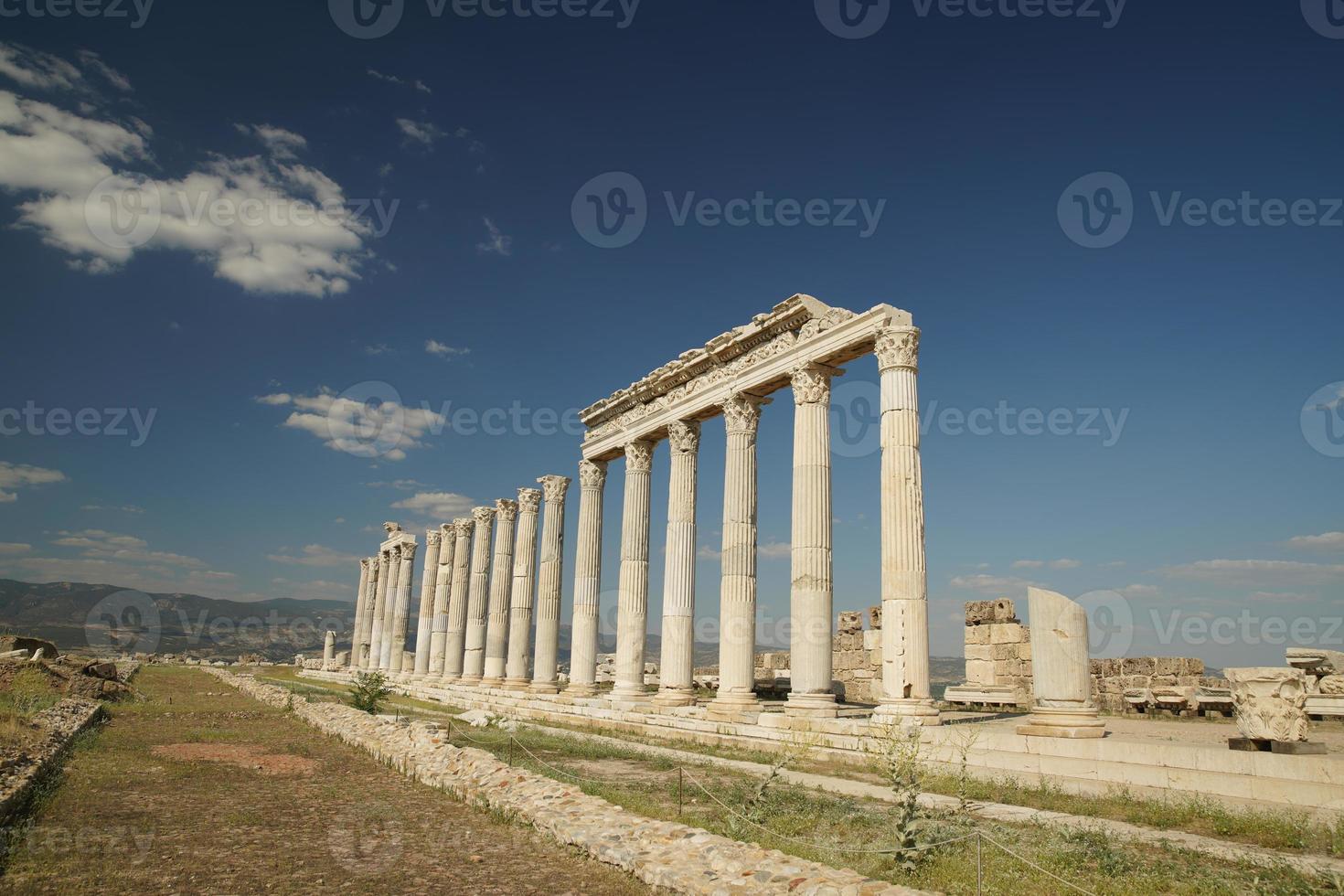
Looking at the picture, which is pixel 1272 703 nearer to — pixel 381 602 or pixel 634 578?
pixel 634 578

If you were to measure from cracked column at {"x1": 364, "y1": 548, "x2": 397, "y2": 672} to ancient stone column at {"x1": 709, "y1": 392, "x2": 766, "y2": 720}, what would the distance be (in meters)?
37.3

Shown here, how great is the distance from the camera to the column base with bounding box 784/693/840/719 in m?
19.2

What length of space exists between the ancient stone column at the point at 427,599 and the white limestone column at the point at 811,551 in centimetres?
3156

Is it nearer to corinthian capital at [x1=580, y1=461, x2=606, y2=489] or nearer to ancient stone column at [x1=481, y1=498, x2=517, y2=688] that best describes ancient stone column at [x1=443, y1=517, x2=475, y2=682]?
ancient stone column at [x1=481, y1=498, x2=517, y2=688]

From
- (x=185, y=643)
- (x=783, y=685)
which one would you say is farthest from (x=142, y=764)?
(x=185, y=643)

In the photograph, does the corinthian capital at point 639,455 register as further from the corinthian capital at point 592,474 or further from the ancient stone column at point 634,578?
the corinthian capital at point 592,474

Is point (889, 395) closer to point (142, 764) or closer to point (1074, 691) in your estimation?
point (1074, 691)

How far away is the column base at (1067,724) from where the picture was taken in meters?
14.2

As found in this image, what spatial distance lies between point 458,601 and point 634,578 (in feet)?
63.4

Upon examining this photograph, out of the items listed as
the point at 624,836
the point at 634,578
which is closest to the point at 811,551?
the point at 634,578

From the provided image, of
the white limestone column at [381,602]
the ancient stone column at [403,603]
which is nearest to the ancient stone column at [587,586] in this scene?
the ancient stone column at [403,603]

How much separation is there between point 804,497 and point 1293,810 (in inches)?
489

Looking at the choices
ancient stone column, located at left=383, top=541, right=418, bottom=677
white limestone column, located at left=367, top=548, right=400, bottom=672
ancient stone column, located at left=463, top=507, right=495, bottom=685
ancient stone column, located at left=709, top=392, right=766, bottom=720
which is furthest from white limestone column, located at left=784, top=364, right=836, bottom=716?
white limestone column, located at left=367, top=548, right=400, bottom=672

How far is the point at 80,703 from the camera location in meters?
22.5
